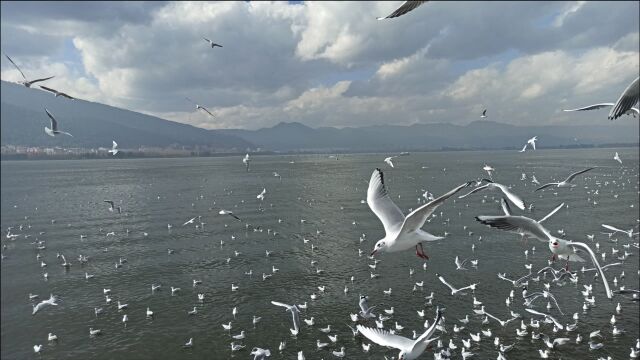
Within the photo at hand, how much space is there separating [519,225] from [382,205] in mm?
3717

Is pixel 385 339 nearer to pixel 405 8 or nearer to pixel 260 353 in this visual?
pixel 405 8

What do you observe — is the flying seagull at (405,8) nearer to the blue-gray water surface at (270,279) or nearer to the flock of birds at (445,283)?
the flock of birds at (445,283)

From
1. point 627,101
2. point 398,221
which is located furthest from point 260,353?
point 627,101

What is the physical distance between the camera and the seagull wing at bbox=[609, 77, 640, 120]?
7.40 m

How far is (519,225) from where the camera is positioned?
34.6 ft

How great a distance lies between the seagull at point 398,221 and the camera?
7.69 m

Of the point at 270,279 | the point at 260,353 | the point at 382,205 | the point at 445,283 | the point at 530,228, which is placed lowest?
the point at 270,279

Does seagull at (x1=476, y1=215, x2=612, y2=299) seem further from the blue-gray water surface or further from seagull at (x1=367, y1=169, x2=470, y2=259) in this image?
the blue-gray water surface

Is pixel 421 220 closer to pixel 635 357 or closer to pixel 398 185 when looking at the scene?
pixel 635 357

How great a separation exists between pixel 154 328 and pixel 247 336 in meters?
7.47

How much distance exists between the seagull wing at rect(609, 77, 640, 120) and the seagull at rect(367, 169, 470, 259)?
3.54 m

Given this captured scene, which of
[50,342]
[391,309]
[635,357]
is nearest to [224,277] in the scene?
[50,342]

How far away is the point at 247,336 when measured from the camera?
28500 millimetres

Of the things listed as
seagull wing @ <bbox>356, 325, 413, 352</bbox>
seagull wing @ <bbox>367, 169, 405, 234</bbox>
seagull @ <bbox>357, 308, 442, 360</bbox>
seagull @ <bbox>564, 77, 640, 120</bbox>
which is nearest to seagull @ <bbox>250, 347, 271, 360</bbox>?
seagull @ <bbox>357, 308, 442, 360</bbox>
